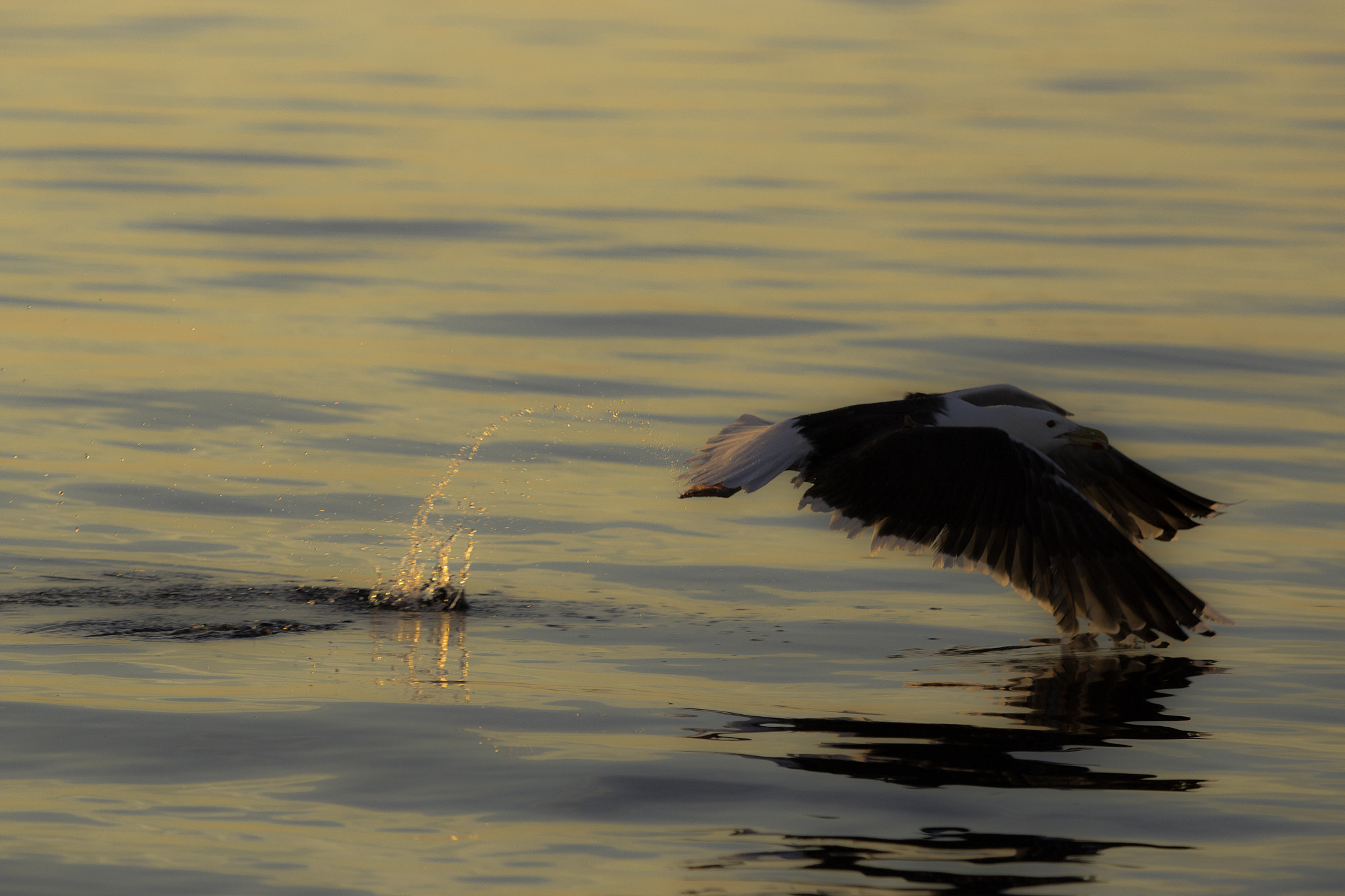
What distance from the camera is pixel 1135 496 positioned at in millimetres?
10812

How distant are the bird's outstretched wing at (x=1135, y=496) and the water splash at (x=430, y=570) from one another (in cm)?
320

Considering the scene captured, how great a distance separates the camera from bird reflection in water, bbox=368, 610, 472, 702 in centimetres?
824

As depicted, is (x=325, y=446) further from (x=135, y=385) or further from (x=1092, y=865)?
(x=1092, y=865)

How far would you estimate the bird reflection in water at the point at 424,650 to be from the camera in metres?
8.24

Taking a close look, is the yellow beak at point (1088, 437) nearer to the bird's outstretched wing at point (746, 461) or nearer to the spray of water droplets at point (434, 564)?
the bird's outstretched wing at point (746, 461)

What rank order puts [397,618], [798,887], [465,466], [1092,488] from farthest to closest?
[465,466], [1092,488], [397,618], [798,887]

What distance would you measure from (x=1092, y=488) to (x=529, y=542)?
119 inches

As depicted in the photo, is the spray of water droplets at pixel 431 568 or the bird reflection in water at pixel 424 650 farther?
the spray of water droplets at pixel 431 568

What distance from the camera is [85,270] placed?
1770cm

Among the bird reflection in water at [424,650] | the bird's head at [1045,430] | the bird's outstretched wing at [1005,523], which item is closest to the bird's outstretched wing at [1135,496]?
the bird's head at [1045,430]

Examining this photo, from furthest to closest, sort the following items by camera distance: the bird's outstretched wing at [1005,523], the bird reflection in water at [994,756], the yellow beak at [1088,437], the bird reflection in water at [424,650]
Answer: the yellow beak at [1088,437], the bird's outstretched wing at [1005,523], the bird reflection in water at [424,650], the bird reflection in water at [994,756]

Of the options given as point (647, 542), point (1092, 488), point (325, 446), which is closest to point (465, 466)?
point (325, 446)

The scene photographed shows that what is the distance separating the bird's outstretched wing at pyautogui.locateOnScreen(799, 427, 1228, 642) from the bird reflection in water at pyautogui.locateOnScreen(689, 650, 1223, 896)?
0.29m

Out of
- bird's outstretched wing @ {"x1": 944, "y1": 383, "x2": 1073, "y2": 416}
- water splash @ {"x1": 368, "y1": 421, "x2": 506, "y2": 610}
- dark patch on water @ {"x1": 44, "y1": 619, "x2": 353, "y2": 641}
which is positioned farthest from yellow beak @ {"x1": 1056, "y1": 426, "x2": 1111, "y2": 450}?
dark patch on water @ {"x1": 44, "y1": 619, "x2": 353, "y2": 641}
